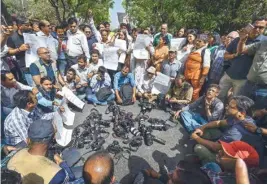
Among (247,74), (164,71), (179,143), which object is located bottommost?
(179,143)

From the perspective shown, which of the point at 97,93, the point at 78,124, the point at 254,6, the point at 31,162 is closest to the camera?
the point at 31,162

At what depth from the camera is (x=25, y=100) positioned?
12.3 feet

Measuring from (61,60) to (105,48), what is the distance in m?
1.18

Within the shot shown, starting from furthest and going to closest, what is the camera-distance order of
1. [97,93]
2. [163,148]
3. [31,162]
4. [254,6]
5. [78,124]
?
[254,6] → [97,93] → [78,124] → [163,148] → [31,162]

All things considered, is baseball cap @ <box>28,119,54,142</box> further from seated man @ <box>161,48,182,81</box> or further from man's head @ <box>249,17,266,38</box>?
seated man @ <box>161,48,182,81</box>

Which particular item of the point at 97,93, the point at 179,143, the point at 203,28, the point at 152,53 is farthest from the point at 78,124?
the point at 203,28

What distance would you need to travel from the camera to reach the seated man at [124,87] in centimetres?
626

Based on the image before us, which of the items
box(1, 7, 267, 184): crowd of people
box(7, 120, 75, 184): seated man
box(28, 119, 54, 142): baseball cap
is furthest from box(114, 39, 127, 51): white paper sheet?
box(7, 120, 75, 184): seated man

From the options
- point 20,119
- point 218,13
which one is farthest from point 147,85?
point 218,13

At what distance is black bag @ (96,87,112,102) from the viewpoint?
620cm

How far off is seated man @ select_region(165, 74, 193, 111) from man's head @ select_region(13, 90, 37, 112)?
3.17 meters

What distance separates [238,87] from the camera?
16.1ft

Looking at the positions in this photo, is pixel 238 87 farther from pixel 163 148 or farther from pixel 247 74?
pixel 163 148

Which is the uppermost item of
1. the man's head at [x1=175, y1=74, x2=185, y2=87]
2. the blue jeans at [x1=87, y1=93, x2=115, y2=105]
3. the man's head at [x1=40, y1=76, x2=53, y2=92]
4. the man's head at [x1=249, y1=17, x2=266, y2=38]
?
the man's head at [x1=249, y1=17, x2=266, y2=38]
